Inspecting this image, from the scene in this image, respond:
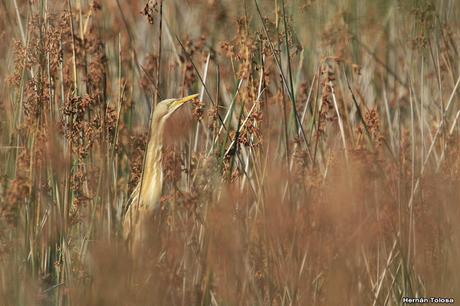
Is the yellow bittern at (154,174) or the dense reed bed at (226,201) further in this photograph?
the yellow bittern at (154,174)

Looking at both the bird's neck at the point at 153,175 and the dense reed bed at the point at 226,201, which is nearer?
the dense reed bed at the point at 226,201

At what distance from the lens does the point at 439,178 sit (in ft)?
6.36

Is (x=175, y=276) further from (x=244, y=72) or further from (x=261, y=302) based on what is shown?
(x=244, y=72)

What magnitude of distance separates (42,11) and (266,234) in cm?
67

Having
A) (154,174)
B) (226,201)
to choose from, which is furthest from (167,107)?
(226,201)

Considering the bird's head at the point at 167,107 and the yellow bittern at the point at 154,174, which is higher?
the bird's head at the point at 167,107

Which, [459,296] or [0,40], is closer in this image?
[459,296]

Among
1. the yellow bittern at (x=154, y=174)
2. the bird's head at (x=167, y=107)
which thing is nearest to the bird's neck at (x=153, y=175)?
the yellow bittern at (x=154, y=174)

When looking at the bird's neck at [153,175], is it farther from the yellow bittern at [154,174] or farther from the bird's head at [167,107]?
the bird's head at [167,107]

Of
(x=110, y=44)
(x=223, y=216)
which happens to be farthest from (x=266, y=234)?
Answer: (x=110, y=44)

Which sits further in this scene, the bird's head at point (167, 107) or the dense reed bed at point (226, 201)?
the bird's head at point (167, 107)

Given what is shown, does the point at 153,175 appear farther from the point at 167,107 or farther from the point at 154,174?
the point at 167,107

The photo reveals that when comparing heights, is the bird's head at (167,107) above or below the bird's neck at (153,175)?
above

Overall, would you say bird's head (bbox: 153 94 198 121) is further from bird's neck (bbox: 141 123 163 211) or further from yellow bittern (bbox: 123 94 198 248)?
bird's neck (bbox: 141 123 163 211)
